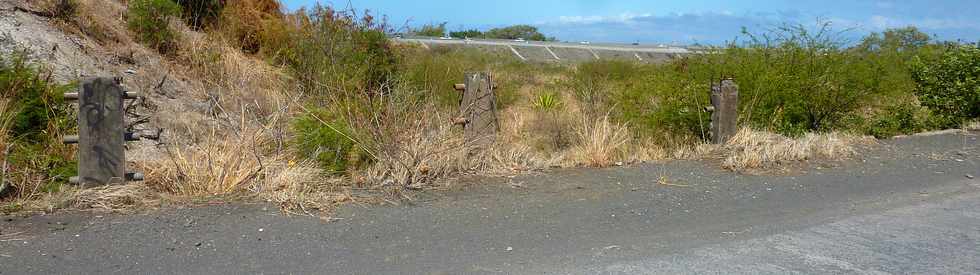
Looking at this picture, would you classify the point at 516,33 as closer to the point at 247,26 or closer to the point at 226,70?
the point at 247,26

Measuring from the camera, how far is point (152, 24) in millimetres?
14914

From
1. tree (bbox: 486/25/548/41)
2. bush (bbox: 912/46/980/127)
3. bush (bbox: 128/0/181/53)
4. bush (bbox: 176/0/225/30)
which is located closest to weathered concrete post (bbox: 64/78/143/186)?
bush (bbox: 128/0/181/53)

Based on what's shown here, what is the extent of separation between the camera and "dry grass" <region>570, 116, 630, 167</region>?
9820mm

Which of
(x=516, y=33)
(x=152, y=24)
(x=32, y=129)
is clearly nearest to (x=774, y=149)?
(x=32, y=129)

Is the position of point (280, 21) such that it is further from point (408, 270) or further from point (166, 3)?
point (408, 270)

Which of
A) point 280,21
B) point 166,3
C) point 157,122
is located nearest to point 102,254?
point 157,122

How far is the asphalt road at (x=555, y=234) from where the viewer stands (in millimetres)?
5641

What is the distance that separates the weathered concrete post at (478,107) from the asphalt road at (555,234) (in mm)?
1023

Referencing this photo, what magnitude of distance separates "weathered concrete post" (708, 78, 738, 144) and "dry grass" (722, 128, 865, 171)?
0.14 m

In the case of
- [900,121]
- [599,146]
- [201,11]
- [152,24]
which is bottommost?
[599,146]

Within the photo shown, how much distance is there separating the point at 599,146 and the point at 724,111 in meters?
2.01

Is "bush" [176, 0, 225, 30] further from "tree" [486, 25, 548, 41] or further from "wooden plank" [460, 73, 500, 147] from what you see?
"tree" [486, 25, 548, 41]

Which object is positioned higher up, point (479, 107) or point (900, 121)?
point (479, 107)

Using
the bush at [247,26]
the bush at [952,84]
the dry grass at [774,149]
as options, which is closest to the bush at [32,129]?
the dry grass at [774,149]
